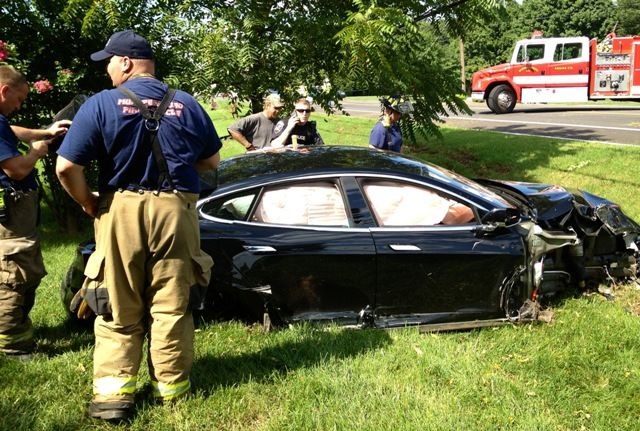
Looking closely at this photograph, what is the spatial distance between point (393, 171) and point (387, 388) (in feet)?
4.90

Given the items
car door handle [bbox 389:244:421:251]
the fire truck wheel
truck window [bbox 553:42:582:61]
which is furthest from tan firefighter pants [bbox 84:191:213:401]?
truck window [bbox 553:42:582:61]

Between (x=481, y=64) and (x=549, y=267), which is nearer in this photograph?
(x=549, y=267)

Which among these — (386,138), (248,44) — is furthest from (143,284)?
(386,138)

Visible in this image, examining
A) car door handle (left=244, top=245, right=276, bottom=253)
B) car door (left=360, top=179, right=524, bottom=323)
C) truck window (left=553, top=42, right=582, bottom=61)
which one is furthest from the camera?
truck window (left=553, top=42, right=582, bottom=61)

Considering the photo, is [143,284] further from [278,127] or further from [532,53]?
[532,53]

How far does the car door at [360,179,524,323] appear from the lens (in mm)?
3693

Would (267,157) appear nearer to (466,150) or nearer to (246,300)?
(246,300)

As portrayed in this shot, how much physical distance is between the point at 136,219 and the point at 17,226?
1240 millimetres

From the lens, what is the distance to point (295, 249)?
3604 millimetres

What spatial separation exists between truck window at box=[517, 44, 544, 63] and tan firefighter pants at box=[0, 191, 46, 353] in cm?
2056

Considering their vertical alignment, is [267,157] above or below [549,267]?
above

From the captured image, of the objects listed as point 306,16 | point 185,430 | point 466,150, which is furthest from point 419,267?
point 466,150

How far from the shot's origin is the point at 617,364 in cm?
337

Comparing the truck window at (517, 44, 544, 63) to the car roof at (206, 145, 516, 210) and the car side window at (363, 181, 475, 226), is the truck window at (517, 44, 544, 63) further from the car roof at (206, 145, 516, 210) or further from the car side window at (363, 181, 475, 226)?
the car side window at (363, 181, 475, 226)
